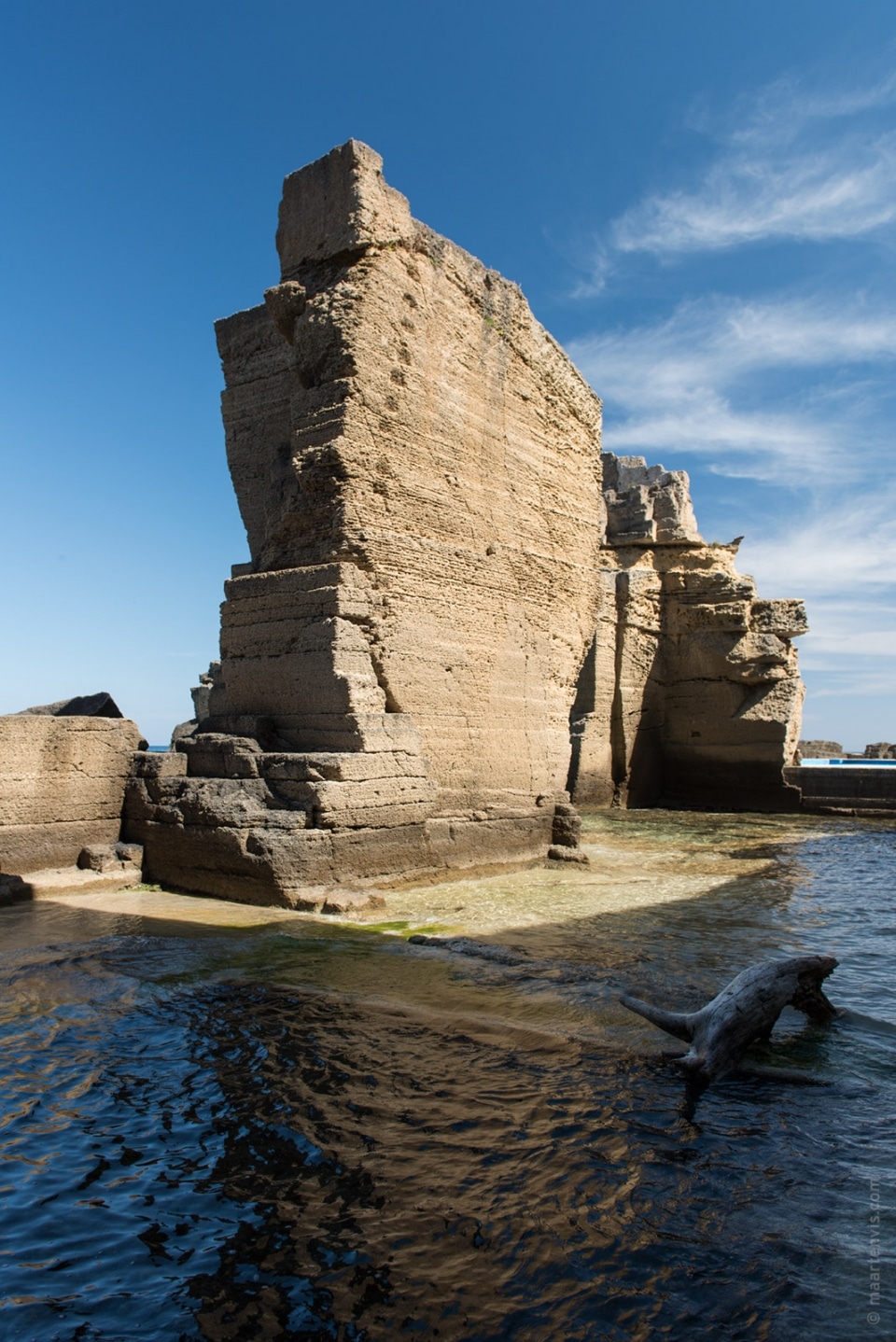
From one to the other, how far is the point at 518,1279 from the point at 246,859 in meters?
4.43

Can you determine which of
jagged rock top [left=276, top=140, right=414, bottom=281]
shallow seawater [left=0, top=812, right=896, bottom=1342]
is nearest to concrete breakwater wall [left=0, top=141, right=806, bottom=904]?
jagged rock top [left=276, top=140, right=414, bottom=281]

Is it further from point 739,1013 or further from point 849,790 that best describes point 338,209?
point 849,790

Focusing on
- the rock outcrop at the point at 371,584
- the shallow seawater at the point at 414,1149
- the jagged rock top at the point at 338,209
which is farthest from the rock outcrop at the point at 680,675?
the shallow seawater at the point at 414,1149

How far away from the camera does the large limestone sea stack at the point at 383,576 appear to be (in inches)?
270

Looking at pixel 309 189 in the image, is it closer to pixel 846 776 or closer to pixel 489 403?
pixel 489 403

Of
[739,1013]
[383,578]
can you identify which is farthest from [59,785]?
[739,1013]

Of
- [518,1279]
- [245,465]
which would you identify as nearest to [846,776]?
[245,465]

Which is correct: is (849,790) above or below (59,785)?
below

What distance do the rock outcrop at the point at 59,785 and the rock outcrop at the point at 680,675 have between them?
10.5 meters

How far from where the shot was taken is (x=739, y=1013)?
3.75 m

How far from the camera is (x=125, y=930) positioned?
18.5 feet

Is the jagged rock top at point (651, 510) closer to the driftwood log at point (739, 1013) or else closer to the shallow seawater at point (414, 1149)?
the shallow seawater at point (414, 1149)

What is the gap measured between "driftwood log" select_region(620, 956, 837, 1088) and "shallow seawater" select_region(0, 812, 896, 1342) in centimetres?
11

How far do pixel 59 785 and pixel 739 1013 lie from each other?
5489mm
